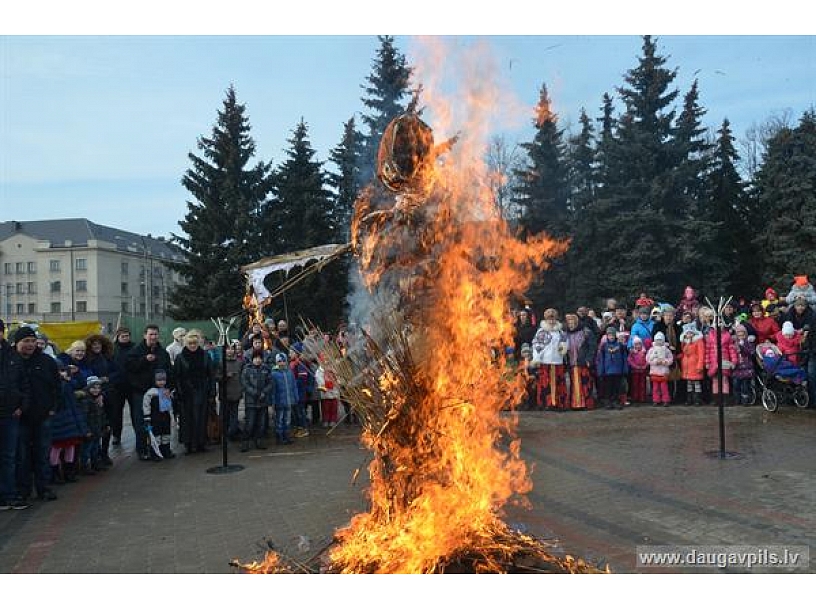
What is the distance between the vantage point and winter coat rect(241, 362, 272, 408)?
941 centimetres

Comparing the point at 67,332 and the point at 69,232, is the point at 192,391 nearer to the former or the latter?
the point at 67,332

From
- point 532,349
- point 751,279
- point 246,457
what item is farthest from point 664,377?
point 751,279

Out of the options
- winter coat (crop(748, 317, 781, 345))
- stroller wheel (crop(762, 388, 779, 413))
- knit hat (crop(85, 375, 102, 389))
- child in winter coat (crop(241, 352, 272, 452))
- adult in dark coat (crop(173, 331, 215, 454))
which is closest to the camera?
knit hat (crop(85, 375, 102, 389))

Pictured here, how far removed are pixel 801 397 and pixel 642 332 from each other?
2805 mm

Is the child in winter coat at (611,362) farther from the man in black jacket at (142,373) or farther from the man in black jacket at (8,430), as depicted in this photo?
the man in black jacket at (8,430)

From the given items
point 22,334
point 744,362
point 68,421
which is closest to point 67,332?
point 68,421

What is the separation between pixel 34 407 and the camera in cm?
673

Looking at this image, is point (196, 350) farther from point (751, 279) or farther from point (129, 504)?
point (751, 279)

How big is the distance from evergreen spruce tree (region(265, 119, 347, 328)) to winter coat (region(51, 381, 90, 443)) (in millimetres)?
15435

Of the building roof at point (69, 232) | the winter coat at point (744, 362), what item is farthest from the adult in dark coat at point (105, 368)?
the building roof at point (69, 232)

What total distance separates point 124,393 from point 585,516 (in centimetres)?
668

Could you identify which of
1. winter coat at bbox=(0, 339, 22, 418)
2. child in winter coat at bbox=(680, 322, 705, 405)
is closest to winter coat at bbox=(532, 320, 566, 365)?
child in winter coat at bbox=(680, 322, 705, 405)

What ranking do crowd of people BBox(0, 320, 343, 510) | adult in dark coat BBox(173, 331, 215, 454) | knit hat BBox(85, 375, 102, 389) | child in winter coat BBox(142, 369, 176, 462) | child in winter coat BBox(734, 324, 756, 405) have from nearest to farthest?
1. crowd of people BBox(0, 320, 343, 510)
2. knit hat BBox(85, 375, 102, 389)
3. child in winter coat BBox(142, 369, 176, 462)
4. adult in dark coat BBox(173, 331, 215, 454)
5. child in winter coat BBox(734, 324, 756, 405)

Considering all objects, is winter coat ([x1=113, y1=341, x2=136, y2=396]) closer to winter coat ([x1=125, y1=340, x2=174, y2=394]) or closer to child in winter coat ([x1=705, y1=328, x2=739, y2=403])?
winter coat ([x1=125, y1=340, x2=174, y2=394])
